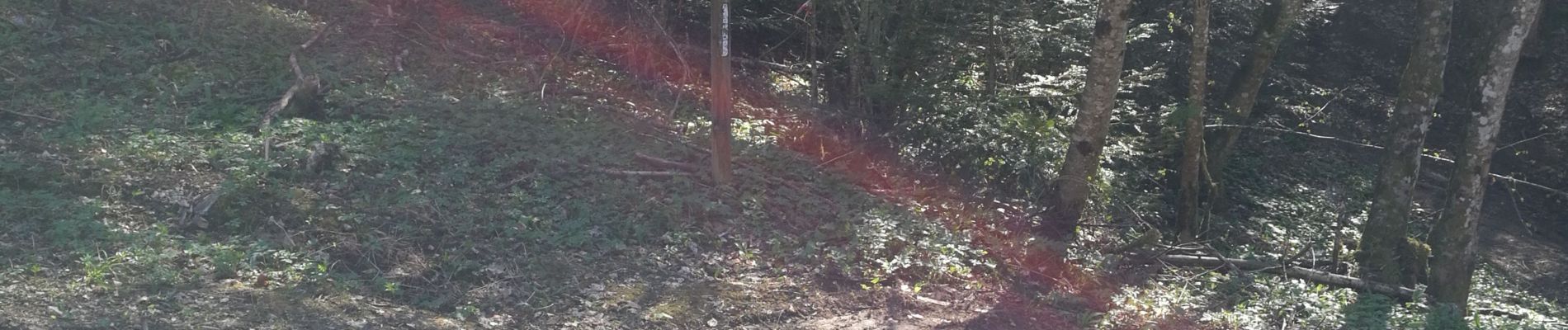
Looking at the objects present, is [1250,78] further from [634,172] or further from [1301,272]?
[634,172]

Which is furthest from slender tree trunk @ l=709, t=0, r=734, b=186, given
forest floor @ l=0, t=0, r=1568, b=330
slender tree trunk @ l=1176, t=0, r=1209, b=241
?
slender tree trunk @ l=1176, t=0, r=1209, b=241

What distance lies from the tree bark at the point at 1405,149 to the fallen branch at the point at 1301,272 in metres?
0.26

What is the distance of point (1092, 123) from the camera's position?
32.7 ft

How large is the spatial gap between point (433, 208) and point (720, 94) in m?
2.42

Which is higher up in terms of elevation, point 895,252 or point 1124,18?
point 1124,18

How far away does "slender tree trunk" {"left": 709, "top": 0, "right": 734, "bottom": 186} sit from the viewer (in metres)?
Result: 8.84

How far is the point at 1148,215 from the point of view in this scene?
11.4 metres

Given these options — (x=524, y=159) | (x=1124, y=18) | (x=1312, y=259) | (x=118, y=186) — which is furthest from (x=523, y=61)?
(x=1312, y=259)

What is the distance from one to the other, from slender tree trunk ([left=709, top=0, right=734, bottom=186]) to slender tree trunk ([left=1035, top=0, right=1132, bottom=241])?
290cm

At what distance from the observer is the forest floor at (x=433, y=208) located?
7.04 m

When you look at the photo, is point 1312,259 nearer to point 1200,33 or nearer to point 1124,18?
point 1200,33

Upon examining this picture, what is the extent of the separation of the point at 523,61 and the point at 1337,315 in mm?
8767

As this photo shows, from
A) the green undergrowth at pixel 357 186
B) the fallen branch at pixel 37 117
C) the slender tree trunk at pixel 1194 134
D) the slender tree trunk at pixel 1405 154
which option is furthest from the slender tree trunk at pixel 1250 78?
the fallen branch at pixel 37 117

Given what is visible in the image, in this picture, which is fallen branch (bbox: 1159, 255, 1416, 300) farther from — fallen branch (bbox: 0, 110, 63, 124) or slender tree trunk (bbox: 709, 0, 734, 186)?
fallen branch (bbox: 0, 110, 63, 124)
